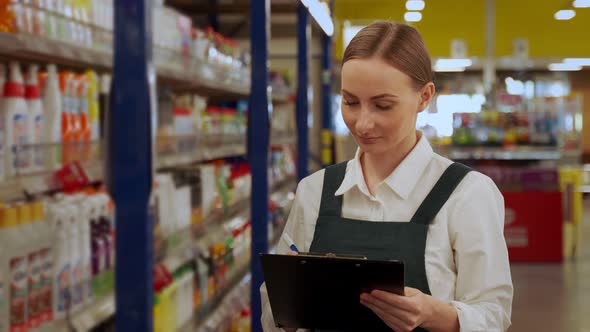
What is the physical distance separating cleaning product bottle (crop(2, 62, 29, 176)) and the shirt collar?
→ 3.48ft

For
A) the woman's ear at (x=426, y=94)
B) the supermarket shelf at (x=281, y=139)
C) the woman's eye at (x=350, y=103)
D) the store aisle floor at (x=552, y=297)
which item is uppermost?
the woman's ear at (x=426, y=94)

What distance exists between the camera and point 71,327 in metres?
2.11

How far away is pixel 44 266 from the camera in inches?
79.7

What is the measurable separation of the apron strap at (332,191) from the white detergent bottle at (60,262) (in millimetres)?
987

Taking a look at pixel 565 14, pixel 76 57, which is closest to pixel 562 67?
pixel 565 14

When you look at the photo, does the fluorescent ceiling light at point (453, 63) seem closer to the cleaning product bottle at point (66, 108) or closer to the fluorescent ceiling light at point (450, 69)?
the fluorescent ceiling light at point (450, 69)

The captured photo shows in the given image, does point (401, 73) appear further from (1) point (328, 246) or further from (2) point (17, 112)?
(2) point (17, 112)

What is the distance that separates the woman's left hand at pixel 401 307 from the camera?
4.32 ft

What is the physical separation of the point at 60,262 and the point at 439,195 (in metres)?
1.27

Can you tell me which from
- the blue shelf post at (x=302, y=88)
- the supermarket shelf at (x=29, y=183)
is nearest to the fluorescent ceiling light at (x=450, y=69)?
the blue shelf post at (x=302, y=88)

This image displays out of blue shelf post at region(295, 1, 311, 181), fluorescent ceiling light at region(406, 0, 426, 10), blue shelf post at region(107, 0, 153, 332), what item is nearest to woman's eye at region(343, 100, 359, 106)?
blue shelf post at region(107, 0, 153, 332)

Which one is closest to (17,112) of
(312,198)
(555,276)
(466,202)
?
(312,198)

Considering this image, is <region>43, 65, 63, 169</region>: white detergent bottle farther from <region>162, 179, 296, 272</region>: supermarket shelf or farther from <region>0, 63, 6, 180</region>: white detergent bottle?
<region>162, 179, 296, 272</region>: supermarket shelf

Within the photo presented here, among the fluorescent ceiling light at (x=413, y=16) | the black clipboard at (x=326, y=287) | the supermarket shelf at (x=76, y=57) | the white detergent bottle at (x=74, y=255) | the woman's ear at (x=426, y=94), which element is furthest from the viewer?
the fluorescent ceiling light at (x=413, y=16)
